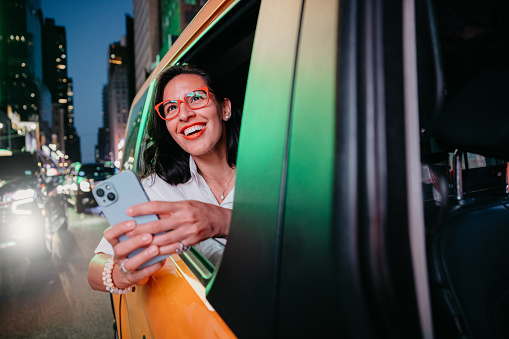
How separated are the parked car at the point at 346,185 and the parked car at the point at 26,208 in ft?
15.3

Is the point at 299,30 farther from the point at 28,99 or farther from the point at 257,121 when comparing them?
the point at 28,99

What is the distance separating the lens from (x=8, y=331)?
302cm

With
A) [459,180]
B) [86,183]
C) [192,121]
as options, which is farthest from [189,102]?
[86,183]

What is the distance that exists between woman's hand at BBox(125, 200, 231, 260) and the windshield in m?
6.64

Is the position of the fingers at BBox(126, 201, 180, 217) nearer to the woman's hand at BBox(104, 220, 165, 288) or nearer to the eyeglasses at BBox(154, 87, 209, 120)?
the woman's hand at BBox(104, 220, 165, 288)

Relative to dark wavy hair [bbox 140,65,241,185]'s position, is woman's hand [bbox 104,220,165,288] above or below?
below

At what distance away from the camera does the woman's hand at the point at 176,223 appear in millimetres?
801

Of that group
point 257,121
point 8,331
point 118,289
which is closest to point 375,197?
point 257,121

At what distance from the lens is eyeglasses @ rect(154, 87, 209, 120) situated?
60.3 inches

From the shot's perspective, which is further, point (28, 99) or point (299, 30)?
point (28, 99)

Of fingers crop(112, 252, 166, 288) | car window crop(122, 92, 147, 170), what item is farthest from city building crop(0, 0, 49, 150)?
fingers crop(112, 252, 166, 288)

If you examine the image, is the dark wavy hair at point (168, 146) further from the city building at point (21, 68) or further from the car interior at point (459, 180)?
the city building at point (21, 68)

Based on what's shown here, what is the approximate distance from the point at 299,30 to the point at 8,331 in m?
4.01

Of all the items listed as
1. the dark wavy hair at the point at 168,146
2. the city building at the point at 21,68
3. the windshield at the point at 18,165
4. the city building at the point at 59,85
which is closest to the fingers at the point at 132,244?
the dark wavy hair at the point at 168,146
